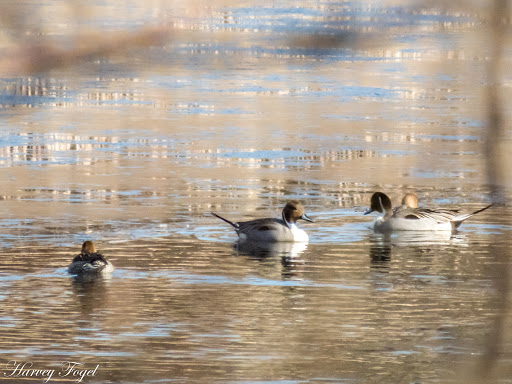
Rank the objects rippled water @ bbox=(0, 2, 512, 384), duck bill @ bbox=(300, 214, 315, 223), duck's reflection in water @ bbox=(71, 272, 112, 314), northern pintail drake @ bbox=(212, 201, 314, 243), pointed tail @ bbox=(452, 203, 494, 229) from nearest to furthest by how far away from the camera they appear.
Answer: rippled water @ bbox=(0, 2, 512, 384)
duck's reflection in water @ bbox=(71, 272, 112, 314)
northern pintail drake @ bbox=(212, 201, 314, 243)
duck bill @ bbox=(300, 214, 315, 223)
pointed tail @ bbox=(452, 203, 494, 229)

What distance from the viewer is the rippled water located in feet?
10.6

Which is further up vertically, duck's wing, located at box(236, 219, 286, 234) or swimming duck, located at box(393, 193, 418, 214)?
swimming duck, located at box(393, 193, 418, 214)

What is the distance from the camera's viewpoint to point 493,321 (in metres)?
5.39

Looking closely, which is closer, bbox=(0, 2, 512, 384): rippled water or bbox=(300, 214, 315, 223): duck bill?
bbox=(0, 2, 512, 384): rippled water

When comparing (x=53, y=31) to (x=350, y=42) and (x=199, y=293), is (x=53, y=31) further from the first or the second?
(x=199, y=293)

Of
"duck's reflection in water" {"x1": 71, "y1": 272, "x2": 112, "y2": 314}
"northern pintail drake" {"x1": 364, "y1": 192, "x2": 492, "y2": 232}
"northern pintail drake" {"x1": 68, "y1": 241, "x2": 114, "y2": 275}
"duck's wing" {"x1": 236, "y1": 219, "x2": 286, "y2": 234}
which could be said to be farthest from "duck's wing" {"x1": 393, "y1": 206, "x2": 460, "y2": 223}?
"duck's reflection in water" {"x1": 71, "y1": 272, "x2": 112, "y2": 314}

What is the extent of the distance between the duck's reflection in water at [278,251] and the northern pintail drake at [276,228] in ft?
0.19

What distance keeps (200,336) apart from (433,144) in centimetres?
1013

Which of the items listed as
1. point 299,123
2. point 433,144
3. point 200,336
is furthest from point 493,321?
point 299,123
